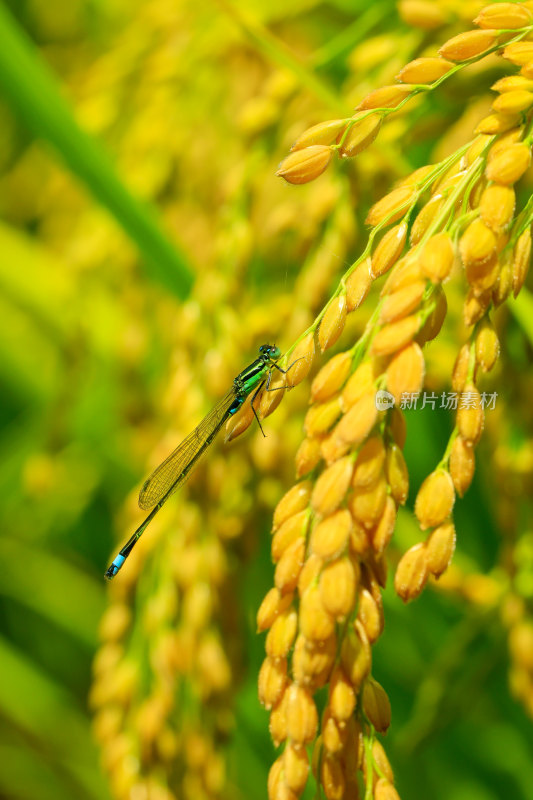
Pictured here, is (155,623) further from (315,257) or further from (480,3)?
(480,3)

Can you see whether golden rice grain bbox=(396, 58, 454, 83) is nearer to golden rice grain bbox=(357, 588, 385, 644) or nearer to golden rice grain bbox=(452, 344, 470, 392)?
golden rice grain bbox=(452, 344, 470, 392)

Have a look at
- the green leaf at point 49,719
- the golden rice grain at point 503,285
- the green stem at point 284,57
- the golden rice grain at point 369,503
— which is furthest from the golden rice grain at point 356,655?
the green leaf at point 49,719

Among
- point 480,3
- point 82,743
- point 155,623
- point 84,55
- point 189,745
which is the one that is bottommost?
point 82,743

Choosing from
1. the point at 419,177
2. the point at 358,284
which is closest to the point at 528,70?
A: the point at 419,177

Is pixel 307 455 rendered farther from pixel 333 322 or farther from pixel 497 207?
pixel 497 207

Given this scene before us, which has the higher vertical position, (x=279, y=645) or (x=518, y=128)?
(x=518, y=128)

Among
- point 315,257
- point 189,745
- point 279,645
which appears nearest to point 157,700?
point 189,745
